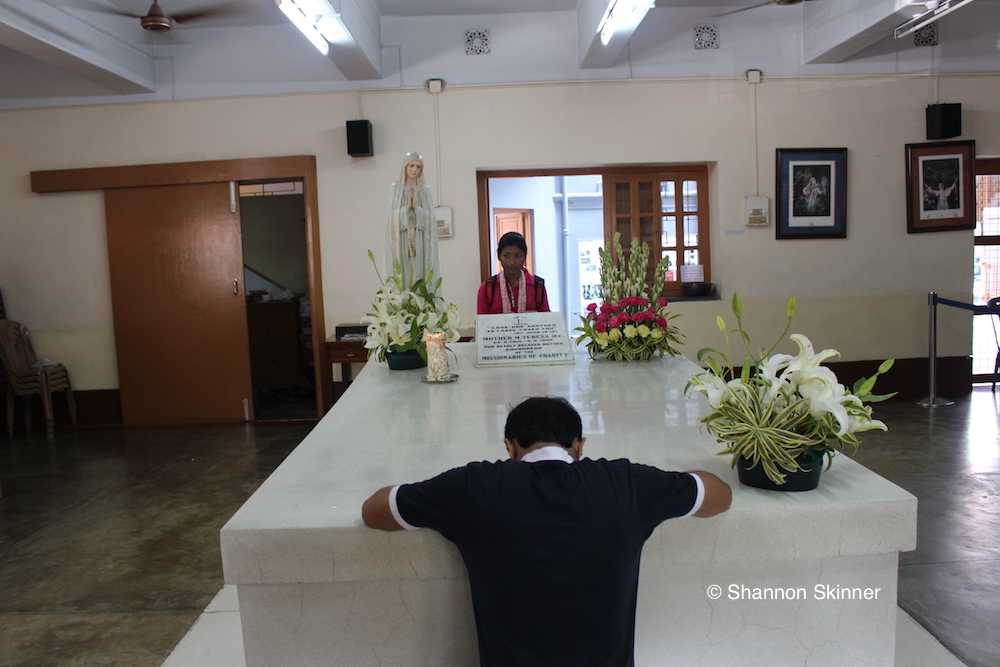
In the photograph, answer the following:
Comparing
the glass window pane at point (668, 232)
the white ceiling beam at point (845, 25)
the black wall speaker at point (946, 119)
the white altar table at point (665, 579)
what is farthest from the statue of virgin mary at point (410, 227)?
the black wall speaker at point (946, 119)

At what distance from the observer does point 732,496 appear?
154 cm

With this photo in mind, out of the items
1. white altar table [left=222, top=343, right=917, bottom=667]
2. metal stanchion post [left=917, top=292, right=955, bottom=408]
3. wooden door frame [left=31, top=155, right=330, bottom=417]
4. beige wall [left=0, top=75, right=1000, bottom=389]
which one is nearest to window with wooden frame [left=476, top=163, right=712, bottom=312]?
beige wall [left=0, top=75, right=1000, bottom=389]

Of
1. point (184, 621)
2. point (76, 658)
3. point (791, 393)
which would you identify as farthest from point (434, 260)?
point (791, 393)

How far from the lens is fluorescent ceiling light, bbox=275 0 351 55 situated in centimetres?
446

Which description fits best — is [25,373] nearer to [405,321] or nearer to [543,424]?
[405,321]

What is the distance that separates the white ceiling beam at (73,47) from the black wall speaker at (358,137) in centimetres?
173

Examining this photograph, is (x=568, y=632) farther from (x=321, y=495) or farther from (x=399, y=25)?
(x=399, y=25)

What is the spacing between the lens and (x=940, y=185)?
6.28m

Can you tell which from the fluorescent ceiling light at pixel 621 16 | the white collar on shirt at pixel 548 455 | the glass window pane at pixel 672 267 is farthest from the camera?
the glass window pane at pixel 672 267

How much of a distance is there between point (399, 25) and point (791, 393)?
552cm

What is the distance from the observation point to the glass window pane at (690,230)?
6434 millimetres

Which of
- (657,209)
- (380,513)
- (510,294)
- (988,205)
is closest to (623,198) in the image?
(657,209)

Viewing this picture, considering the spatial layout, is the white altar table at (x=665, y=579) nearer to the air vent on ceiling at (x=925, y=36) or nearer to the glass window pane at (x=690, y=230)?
the glass window pane at (x=690, y=230)

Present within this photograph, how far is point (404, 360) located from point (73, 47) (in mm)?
3723
